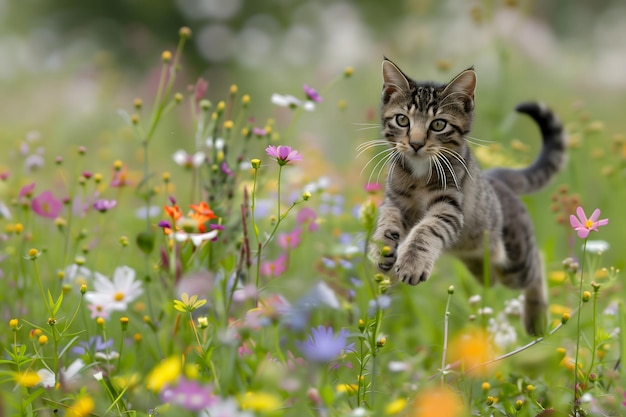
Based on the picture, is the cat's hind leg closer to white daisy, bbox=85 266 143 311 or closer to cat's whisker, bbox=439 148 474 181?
cat's whisker, bbox=439 148 474 181

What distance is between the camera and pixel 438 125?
7.16 feet

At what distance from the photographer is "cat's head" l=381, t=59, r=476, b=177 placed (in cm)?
213

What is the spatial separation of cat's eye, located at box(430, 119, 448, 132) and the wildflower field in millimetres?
249

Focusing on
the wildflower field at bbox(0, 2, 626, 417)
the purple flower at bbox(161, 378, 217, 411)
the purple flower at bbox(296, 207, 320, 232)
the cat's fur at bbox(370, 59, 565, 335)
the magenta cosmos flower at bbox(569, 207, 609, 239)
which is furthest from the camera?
the purple flower at bbox(296, 207, 320, 232)

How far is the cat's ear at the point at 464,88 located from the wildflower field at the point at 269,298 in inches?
14.1

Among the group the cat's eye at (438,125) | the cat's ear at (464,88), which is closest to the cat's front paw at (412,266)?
the cat's eye at (438,125)

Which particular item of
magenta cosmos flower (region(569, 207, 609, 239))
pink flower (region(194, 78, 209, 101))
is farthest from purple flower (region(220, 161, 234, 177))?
magenta cosmos flower (region(569, 207, 609, 239))

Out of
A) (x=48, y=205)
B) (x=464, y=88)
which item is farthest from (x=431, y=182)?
(x=48, y=205)

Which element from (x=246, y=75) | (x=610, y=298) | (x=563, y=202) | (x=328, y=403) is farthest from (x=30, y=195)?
(x=246, y=75)

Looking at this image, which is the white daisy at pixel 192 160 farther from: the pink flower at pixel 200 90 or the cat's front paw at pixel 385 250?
the cat's front paw at pixel 385 250

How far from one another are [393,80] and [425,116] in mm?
175

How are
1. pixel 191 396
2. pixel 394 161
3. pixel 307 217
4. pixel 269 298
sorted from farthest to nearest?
1. pixel 307 217
2. pixel 394 161
3. pixel 269 298
4. pixel 191 396

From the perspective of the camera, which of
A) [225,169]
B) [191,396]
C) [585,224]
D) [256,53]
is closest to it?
[191,396]

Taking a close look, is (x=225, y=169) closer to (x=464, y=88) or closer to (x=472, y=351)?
(x=464, y=88)
